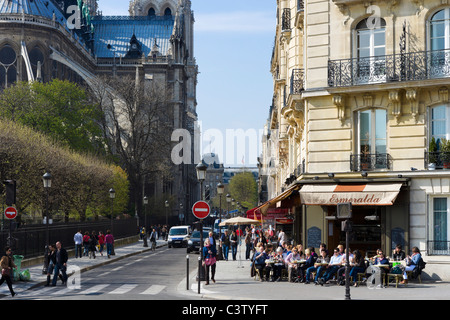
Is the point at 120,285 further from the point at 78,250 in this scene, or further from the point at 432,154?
the point at 78,250

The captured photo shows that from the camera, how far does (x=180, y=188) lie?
371 ft

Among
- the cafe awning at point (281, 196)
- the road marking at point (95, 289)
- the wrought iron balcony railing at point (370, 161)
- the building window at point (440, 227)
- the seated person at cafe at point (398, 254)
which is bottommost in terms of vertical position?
the road marking at point (95, 289)

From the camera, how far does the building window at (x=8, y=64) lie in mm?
85062

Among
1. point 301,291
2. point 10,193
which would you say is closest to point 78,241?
point 10,193

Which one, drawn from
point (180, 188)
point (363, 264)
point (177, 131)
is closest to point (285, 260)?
point (363, 264)

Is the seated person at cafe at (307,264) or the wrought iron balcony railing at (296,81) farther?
the wrought iron balcony railing at (296,81)

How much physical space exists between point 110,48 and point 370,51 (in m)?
101

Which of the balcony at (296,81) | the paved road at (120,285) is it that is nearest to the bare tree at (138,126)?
the paved road at (120,285)

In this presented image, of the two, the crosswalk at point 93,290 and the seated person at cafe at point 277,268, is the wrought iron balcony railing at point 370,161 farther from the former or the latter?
the crosswalk at point 93,290

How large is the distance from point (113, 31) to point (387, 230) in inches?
4235

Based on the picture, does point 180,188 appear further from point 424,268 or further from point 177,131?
point 424,268

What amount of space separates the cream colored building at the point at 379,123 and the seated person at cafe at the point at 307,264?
1531 mm

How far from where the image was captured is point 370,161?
78.6ft

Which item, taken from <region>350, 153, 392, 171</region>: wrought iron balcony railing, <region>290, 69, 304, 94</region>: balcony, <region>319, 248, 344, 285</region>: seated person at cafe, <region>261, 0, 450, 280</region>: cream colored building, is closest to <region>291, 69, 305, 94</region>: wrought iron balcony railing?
<region>290, 69, 304, 94</region>: balcony
